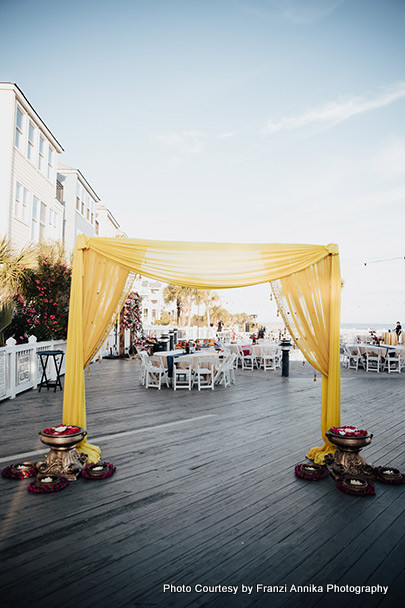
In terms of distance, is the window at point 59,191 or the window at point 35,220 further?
the window at point 59,191

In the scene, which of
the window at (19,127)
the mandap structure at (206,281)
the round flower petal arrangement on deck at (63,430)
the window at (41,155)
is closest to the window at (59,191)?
the window at (41,155)

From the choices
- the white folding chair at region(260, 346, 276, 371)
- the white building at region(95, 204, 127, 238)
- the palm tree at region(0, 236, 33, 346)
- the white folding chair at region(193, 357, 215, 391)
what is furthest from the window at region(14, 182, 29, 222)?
the white folding chair at region(260, 346, 276, 371)

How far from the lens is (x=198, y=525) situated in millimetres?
2797

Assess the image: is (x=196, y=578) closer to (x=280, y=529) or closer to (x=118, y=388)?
(x=280, y=529)

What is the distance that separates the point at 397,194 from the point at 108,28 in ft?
41.2

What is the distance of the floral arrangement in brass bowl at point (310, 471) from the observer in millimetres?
3686

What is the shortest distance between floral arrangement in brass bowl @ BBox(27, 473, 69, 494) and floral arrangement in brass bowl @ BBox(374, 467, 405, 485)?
3.25 m

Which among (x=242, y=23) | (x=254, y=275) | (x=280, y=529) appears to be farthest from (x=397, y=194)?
(x=280, y=529)

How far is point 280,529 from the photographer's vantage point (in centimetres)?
274

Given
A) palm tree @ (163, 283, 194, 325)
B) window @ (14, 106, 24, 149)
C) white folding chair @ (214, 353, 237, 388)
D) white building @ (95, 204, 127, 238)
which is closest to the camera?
white folding chair @ (214, 353, 237, 388)

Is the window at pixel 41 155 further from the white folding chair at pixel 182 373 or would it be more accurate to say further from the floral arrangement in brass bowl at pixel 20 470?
the floral arrangement in brass bowl at pixel 20 470

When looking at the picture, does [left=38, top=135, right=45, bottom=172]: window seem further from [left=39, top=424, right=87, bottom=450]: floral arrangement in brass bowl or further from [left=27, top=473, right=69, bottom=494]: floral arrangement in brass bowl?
[left=27, top=473, right=69, bottom=494]: floral arrangement in brass bowl

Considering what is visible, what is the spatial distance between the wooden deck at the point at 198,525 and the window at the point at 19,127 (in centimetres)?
945

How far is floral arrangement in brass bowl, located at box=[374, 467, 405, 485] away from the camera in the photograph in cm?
359
